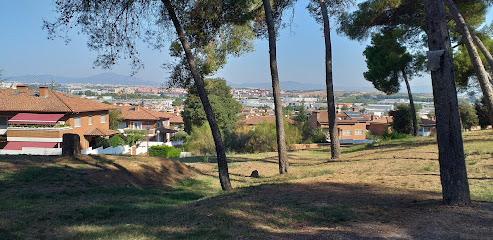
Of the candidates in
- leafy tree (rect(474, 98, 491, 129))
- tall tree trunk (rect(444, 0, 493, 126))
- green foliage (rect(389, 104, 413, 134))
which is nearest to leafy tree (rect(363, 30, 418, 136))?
green foliage (rect(389, 104, 413, 134))

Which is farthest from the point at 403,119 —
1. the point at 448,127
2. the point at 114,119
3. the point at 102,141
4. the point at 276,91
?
the point at 114,119

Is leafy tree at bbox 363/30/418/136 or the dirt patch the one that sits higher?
leafy tree at bbox 363/30/418/136

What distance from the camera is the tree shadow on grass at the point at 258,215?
15.2 ft

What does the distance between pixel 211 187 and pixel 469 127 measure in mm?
32773

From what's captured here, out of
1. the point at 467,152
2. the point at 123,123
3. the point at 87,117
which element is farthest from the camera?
the point at 123,123

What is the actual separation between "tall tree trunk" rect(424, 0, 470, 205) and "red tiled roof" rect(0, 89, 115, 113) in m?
31.1

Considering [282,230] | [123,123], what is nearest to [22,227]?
[282,230]

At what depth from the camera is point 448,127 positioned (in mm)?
5453

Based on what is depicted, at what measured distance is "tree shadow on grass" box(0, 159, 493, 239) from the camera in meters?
4.64

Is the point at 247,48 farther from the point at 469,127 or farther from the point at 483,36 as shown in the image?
the point at 469,127

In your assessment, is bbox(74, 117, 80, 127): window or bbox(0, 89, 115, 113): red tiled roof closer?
bbox(0, 89, 115, 113): red tiled roof

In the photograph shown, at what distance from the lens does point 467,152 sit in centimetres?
1118

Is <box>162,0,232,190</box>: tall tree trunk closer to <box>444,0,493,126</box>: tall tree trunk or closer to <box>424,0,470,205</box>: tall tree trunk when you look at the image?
<box>424,0,470,205</box>: tall tree trunk

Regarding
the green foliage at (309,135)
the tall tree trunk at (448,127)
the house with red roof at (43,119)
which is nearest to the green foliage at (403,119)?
the green foliage at (309,135)
